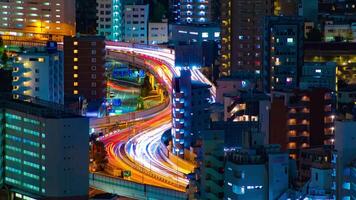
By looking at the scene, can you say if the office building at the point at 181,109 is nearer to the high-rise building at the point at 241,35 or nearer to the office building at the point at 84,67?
the office building at the point at 84,67

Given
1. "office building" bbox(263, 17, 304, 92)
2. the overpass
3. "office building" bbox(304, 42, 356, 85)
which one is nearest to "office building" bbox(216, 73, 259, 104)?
"office building" bbox(263, 17, 304, 92)

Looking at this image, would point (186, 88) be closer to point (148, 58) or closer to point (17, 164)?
point (17, 164)

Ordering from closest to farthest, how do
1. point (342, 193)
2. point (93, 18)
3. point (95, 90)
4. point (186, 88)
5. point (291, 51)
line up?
1. point (342, 193)
2. point (186, 88)
3. point (291, 51)
4. point (95, 90)
5. point (93, 18)

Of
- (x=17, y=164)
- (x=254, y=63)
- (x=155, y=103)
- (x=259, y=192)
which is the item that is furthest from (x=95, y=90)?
(x=259, y=192)

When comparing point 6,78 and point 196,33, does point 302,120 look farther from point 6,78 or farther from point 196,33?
point 196,33

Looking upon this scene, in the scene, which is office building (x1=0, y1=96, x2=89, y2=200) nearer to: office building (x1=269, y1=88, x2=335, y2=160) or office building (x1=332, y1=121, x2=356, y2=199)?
office building (x1=269, y1=88, x2=335, y2=160)
